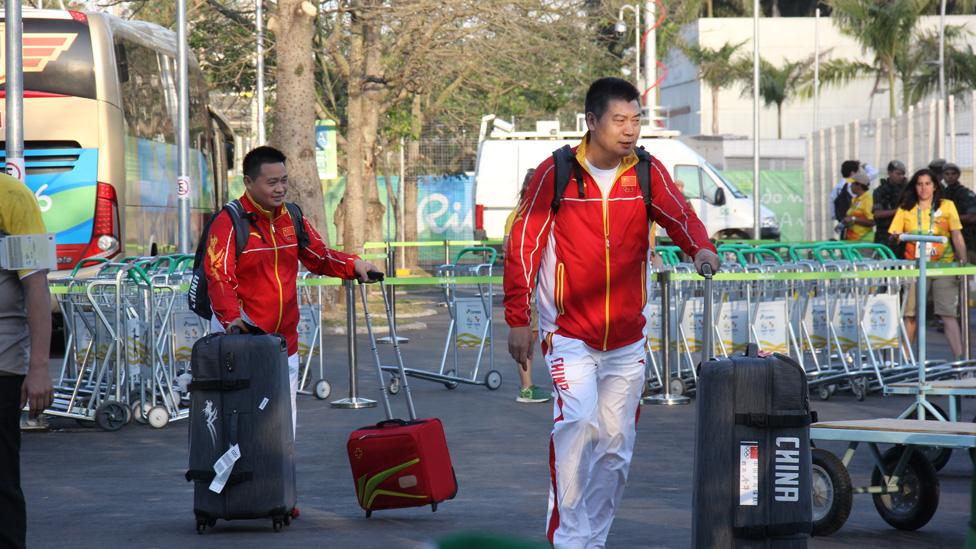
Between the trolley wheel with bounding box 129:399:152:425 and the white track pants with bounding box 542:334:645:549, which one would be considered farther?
the trolley wheel with bounding box 129:399:152:425

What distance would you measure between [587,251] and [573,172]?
317 millimetres

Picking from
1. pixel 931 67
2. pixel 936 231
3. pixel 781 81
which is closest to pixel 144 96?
pixel 936 231

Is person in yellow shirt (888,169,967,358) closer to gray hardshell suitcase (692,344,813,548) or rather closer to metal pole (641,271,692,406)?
metal pole (641,271,692,406)

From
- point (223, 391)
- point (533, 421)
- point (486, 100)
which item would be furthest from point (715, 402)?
point (486, 100)

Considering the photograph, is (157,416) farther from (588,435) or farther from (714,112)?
(714,112)

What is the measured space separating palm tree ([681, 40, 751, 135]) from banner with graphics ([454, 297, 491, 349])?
58.0 m

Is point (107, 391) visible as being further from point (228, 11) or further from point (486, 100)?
point (486, 100)

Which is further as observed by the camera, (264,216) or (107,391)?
(107,391)

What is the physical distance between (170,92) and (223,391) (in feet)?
56.0

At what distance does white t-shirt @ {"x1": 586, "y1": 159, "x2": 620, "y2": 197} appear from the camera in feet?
20.5

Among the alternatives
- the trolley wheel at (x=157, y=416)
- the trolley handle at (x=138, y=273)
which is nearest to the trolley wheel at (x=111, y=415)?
the trolley wheel at (x=157, y=416)

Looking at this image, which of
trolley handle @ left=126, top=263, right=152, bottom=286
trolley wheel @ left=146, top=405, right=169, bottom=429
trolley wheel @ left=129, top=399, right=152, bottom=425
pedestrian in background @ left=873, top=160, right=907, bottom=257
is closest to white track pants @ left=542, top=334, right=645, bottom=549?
trolley handle @ left=126, top=263, right=152, bottom=286

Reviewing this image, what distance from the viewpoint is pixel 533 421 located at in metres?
11.8

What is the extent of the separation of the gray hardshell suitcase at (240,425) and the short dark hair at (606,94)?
2068mm
